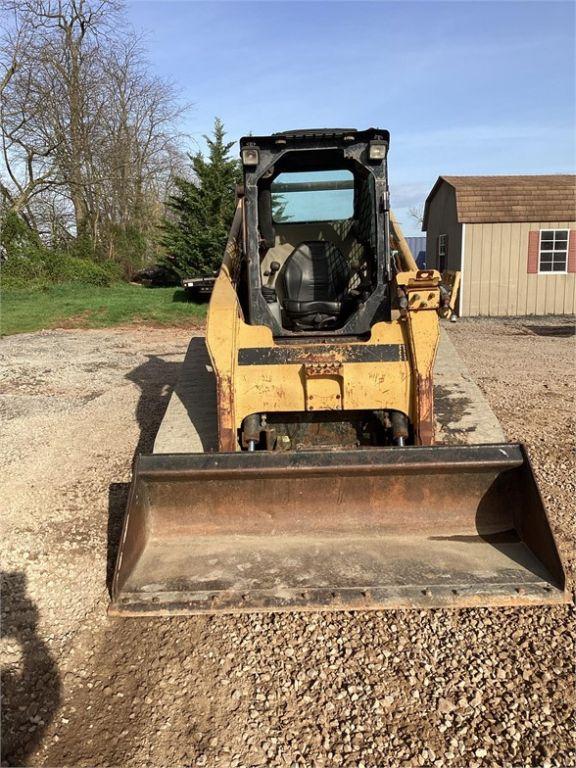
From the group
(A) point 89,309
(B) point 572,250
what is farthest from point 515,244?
(A) point 89,309

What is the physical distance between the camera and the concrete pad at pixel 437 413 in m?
4.34

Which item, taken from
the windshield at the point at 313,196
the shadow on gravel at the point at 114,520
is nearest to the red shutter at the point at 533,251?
the windshield at the point at 313,196

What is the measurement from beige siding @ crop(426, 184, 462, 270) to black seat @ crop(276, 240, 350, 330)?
12414 mm

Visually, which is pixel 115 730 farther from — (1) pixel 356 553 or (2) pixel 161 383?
(2) pixel 161 383

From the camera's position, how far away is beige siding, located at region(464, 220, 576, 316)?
1616 centimetres

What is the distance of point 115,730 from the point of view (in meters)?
2.39

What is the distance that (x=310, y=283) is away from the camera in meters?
5.05

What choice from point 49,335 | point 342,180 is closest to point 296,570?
point 342,180

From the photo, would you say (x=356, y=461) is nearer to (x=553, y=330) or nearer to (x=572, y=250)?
(x=553, y=330)

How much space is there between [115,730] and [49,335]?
41.7 ft

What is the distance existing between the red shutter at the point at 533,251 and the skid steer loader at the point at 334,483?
42.9ft

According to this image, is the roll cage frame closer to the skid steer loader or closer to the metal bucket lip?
the skid steer loader

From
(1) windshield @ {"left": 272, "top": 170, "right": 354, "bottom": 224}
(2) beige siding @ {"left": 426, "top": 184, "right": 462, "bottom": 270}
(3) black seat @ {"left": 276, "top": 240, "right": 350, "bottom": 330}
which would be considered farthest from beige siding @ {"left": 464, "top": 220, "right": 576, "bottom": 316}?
(3) black seat @ {"left": 276, "top": 240, "right": 350, "bottom": 330}

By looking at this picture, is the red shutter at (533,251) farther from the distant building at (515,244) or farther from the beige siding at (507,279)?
the beige siding at (507,279)
